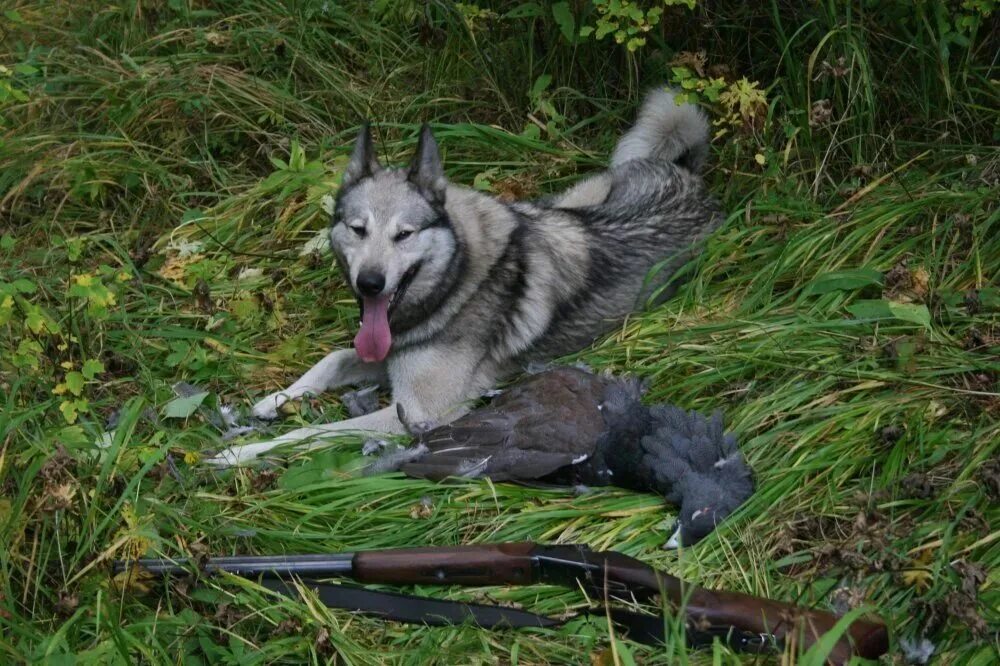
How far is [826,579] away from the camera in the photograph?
2682 millimetres

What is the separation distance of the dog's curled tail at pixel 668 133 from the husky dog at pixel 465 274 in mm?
86

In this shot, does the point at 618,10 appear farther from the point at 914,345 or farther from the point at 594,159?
the point at 914,345

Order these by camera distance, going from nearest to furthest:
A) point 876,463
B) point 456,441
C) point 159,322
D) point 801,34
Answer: point 876,463 < point 456,441 < point 159,322 < point 801,34

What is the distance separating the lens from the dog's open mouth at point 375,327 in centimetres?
379

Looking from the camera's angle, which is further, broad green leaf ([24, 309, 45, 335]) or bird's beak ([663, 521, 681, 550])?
broad green leaf ([24, 309, 45, 335])

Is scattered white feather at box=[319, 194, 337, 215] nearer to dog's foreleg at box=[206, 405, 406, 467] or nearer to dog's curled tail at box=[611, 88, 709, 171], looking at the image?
dog's foreleg at box=[206, 405, 406, 467]

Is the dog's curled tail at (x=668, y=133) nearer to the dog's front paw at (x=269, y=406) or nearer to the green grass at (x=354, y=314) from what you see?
the green grass at (x=354, y=314)

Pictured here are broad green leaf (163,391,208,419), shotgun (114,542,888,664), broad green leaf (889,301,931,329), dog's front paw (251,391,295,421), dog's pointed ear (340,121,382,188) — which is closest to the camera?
shotgun (114,542,888,664)

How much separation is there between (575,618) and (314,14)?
3.87 m

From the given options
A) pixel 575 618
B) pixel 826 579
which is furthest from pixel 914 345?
pixel 575 618

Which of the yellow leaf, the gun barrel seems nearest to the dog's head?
the gun barrel

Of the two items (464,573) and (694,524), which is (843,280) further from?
(464,573)

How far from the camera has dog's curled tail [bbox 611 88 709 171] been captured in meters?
4.70

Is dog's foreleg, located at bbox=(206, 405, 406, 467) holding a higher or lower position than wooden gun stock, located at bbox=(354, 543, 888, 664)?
lower
